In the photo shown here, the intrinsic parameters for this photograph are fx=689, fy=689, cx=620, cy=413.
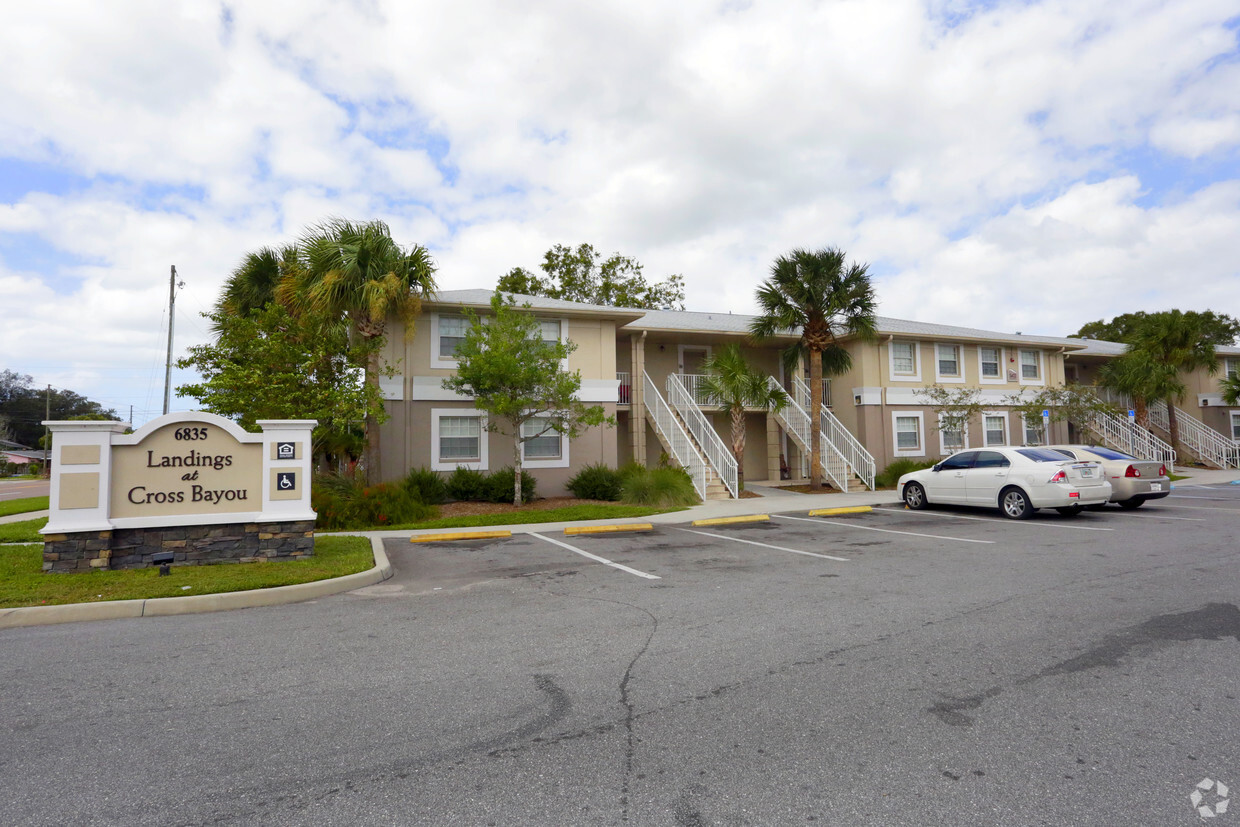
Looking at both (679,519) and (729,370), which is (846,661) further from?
(729,370)

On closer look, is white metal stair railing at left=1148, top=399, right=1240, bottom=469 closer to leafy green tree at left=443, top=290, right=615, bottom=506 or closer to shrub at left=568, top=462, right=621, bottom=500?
shrub at left=568, top=462, right=621, bottom=500

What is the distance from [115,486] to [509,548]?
17.8 ft

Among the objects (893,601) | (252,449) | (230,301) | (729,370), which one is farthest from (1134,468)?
(230,301)

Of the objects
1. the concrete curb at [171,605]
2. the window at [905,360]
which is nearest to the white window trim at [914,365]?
the window at [905,360]

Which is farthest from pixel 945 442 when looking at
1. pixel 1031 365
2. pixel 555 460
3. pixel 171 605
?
pixel 171 605

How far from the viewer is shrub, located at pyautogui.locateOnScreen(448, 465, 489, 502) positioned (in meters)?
17.1

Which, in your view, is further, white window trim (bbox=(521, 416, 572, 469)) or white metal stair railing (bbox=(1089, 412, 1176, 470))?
white metal stair railing (bbox=(1089, 412, 1176, 470))

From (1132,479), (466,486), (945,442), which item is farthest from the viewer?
(945,442)

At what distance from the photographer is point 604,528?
13.3 m

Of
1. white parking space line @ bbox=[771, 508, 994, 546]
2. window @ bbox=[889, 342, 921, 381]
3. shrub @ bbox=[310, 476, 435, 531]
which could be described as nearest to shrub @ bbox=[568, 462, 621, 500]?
shrub @ bbox=[310, 476, 435, 531]

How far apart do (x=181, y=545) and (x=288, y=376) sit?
20.9 feet

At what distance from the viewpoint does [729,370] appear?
1903cm

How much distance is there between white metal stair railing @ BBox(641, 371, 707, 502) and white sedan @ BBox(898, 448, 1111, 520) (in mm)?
5233

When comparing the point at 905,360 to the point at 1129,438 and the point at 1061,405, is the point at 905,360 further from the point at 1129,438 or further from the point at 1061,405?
the point at 1129,438
